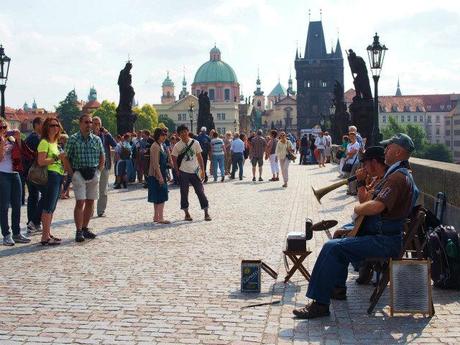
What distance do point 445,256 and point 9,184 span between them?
6229 mm

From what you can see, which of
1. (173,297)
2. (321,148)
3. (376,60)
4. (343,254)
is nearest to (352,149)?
(376,60)

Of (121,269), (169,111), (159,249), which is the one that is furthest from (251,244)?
(169,111)

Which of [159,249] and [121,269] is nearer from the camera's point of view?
[121,269]

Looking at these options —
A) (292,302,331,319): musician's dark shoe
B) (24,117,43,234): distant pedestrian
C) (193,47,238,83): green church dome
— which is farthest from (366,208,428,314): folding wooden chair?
(193,47,238,83): green church dome

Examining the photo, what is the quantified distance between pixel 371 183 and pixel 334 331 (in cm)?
237

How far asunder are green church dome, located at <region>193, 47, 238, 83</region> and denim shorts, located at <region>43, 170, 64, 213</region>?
477 ft

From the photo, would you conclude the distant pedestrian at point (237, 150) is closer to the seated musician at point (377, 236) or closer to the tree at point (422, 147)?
the seated musician at point (377, 236)

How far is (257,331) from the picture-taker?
18.0 ft

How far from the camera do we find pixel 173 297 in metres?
6.63

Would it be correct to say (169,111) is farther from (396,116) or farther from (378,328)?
(378,328)

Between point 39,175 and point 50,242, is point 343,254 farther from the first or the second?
point 39,175

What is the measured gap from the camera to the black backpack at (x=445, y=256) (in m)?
6.68

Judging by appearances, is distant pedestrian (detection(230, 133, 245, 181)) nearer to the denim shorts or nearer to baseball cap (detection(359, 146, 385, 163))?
the denim shorts

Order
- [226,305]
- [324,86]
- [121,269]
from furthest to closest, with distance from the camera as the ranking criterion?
1. [324,86]
2. [121,269]
3. [226,305]
